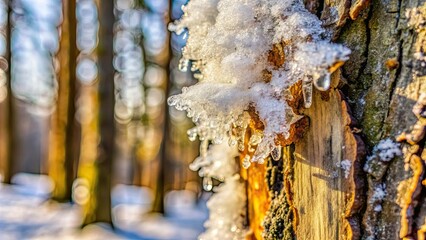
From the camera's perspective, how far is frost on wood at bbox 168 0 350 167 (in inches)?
21.3

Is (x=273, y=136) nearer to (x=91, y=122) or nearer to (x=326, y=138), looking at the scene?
(x=326, y=138)

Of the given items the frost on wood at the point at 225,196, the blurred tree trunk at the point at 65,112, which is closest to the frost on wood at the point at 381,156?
the frost on wood at the point at 225,196

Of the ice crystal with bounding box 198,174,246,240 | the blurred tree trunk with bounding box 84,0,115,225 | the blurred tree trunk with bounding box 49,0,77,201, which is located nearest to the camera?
the ice crystal with bounding box 198,174,246,240

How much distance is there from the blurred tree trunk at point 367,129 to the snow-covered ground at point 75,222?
452cm

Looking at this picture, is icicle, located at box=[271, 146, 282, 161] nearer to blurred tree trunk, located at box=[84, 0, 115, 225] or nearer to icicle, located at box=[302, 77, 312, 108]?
icicle, located at box=[302, 77, 312, 108]

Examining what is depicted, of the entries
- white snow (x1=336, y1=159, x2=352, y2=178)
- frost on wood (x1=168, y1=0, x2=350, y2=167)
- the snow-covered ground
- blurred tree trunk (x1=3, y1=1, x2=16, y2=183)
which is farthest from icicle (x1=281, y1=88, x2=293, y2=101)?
blurred tree trunk (x1=3, y1=1, x2=16, y2=183)

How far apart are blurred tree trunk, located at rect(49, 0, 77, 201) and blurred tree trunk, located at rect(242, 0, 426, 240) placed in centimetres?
594

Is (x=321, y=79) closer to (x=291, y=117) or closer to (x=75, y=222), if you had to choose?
(x=291, y=117)

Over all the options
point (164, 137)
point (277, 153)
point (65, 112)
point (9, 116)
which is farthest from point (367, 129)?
point (9, 116)

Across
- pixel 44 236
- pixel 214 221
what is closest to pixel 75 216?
pixel 44 236

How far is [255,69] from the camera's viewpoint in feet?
1.92

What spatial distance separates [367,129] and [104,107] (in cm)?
451

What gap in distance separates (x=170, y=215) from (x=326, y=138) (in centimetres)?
697

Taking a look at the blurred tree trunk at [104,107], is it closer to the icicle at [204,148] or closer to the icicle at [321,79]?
the icicle at [204,148]
